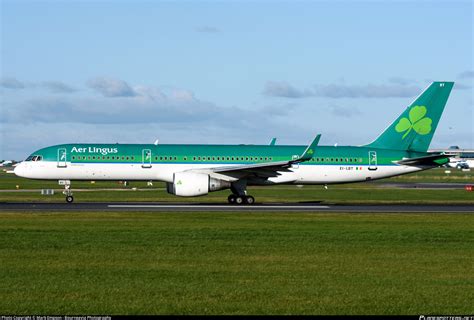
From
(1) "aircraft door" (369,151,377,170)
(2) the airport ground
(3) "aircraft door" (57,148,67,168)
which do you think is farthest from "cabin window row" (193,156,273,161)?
(2) the airport ground

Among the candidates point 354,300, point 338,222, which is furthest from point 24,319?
point 338,222

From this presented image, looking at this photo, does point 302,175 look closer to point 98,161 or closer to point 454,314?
point 98,161

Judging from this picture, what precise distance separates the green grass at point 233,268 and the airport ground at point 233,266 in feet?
0.09

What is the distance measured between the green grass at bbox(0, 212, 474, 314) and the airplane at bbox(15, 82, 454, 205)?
15.3m

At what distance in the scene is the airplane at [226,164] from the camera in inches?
1863

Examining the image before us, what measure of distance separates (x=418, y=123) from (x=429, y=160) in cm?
357

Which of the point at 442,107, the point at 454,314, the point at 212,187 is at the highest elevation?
the point at 442,107

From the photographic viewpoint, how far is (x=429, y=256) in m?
21.6

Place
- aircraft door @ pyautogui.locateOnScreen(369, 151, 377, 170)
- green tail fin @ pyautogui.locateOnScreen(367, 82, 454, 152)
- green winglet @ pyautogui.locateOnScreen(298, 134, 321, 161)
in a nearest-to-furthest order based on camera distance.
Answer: green winglet @ pyautogui.locateOnScreen(298, 134, 321, 161) → aircraft door @ pyautogui.locateOnScreen(369, 151, 377, 170) → green tail fin @ pyautogui.locateOnScreen(367, 82, 454, 152)

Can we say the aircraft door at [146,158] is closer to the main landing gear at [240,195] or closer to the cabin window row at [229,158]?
the cabin window row at [229,158]

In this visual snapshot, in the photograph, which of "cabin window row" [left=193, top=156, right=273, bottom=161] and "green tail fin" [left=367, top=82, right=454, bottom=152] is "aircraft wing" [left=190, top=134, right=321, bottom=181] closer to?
"cabin window row" [left=193, top=156, right=273, bottom=161]

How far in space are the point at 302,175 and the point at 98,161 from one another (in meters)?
12.8

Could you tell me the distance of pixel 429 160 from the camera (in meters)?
50.0

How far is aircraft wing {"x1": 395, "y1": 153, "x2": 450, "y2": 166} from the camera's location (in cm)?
4969
